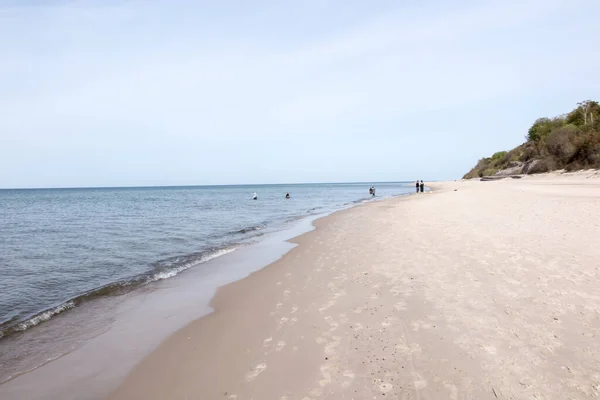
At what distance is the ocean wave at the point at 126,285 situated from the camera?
23.7ft

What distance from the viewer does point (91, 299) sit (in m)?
8.95

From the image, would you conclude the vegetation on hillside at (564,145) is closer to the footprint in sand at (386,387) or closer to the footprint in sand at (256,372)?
the footprint in sand at (386,387)

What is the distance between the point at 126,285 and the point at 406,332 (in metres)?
8.22

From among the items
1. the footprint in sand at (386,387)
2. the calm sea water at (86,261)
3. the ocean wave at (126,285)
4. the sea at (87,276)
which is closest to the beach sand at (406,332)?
the footprint in sand at (386,387)

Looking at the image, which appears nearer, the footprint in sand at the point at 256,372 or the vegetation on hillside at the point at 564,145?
the footprint in sand at the point at 256,372

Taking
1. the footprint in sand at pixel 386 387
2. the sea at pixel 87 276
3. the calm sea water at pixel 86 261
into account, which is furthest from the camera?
the calm sea water at pixel 86 261

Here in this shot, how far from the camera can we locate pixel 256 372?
4566 mm

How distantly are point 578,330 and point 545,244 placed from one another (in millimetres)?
5530

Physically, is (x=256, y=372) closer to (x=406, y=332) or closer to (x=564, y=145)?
(x=406, y=332)

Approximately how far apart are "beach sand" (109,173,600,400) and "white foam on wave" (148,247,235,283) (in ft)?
9.49

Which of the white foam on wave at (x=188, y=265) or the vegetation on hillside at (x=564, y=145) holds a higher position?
the vegetation on hillside at (x=564, y=145)

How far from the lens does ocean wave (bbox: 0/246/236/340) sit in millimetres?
7223

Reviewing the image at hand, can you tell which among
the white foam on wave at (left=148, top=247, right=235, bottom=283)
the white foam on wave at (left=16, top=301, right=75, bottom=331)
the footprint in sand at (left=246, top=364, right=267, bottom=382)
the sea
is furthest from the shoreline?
the white foam on wave at (left=16, top=301, right=75, bottom=331)

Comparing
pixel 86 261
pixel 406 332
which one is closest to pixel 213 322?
pixel 406 332
